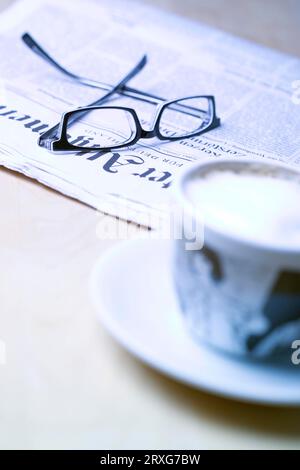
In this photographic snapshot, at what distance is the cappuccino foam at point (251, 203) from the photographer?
0.30 metres

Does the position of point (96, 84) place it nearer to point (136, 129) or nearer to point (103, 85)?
point (103, 85)

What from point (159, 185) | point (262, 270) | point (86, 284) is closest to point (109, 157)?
point (159, 185)

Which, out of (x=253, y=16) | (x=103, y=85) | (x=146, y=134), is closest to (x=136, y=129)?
(x=146, y=134)

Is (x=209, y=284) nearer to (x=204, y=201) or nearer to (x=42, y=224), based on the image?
(x=204, y=201)

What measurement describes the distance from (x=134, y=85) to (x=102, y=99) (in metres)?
0.05

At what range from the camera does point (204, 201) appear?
321 millimetres

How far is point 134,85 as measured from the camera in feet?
2.23

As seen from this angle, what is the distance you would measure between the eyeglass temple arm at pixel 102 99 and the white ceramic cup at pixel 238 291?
0.24 meters

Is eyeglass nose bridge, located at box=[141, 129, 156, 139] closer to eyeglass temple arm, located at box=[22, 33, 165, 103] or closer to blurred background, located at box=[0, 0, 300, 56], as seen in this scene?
eyeglass temple arm, located at box=[22, 33, 165, 103]

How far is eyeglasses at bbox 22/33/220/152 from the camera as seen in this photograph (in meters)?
0.54

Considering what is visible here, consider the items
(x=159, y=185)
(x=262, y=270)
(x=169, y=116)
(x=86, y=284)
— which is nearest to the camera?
(x=262, y=270)

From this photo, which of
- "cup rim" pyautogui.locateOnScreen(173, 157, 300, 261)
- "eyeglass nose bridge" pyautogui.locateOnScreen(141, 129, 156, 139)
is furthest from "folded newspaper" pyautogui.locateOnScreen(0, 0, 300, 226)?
"cup rim" pyautogui.locateOnScreen(173, 157, 300, 261)

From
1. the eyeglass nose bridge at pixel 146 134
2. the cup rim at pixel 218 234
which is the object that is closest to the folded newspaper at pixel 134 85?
the eyeglass nose bridge at pixel 146 134

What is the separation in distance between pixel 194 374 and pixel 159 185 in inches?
8.7
